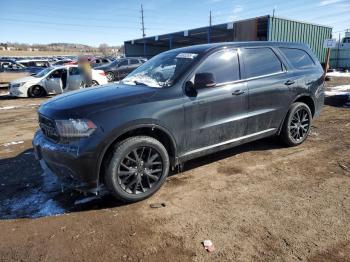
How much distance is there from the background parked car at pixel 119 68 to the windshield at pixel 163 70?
13858mm

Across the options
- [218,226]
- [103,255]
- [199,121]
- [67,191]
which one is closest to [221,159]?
[199,121]

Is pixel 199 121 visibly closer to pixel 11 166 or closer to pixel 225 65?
pixel 225 65

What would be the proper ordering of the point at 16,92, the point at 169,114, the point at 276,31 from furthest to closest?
the point at 276,31 < the point at 16,92 < the point at 169,114

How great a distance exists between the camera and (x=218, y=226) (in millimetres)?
3307

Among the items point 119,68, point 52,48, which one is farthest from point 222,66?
point 52,48

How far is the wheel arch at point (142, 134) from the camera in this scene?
3.63 m

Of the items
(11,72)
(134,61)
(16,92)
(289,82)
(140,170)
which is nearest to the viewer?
(140,170)

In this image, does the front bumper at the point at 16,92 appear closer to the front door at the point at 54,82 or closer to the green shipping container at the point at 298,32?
the front door at the point at 54,82

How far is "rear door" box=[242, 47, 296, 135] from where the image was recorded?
484 cm

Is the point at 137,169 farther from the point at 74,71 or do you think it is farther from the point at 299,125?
the point at 74,71

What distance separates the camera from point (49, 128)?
380cm

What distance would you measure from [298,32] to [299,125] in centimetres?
2209

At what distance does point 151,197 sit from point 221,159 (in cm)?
161

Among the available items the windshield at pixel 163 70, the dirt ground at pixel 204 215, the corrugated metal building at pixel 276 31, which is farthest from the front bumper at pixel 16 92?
the corrugated metal building at pixel 276 31
